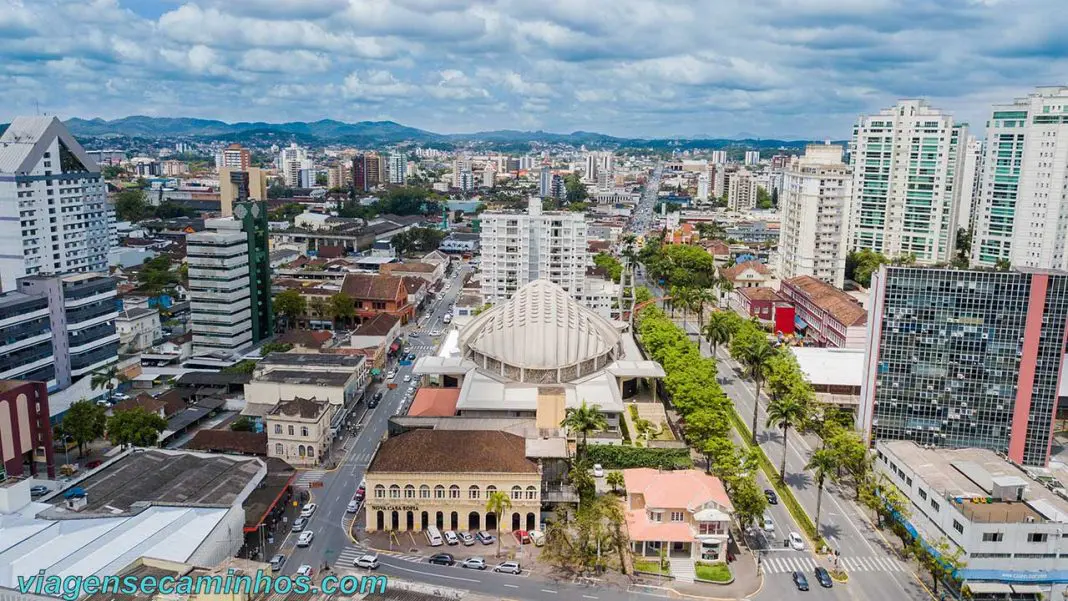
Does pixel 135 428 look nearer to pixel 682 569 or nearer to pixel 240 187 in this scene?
pixel 682 569

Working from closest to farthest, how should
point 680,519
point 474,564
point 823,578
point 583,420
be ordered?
point 823,578 → point 474,564 → point 680,519 → point 583,420

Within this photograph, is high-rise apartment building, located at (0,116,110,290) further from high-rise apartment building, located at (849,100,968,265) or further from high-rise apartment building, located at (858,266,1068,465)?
high-rise apartment building, located at (849,100,968,265)

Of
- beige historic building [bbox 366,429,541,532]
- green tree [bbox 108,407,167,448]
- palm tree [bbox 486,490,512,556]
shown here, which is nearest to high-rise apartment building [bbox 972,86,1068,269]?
beige historic building [bbox 366,429,541,532]

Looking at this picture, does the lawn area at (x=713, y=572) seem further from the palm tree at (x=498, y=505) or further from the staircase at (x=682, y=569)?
the palm tree at (x=498, y=505)

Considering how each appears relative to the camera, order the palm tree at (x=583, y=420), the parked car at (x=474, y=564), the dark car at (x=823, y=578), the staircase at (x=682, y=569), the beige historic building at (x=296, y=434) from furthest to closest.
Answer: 1. the beige historic building at (x=296, y=434)
2. the palm tree at (x=583, y=420)
3. the parked car at (x=474, y=564)
4. the staircase at (x=682, y=569)
5. the dark car at (x=823, y=578)

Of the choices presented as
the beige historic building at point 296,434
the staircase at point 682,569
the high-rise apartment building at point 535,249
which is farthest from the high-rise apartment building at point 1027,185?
the beige historic building at point 296,434

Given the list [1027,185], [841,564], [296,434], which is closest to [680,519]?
[841,564]
